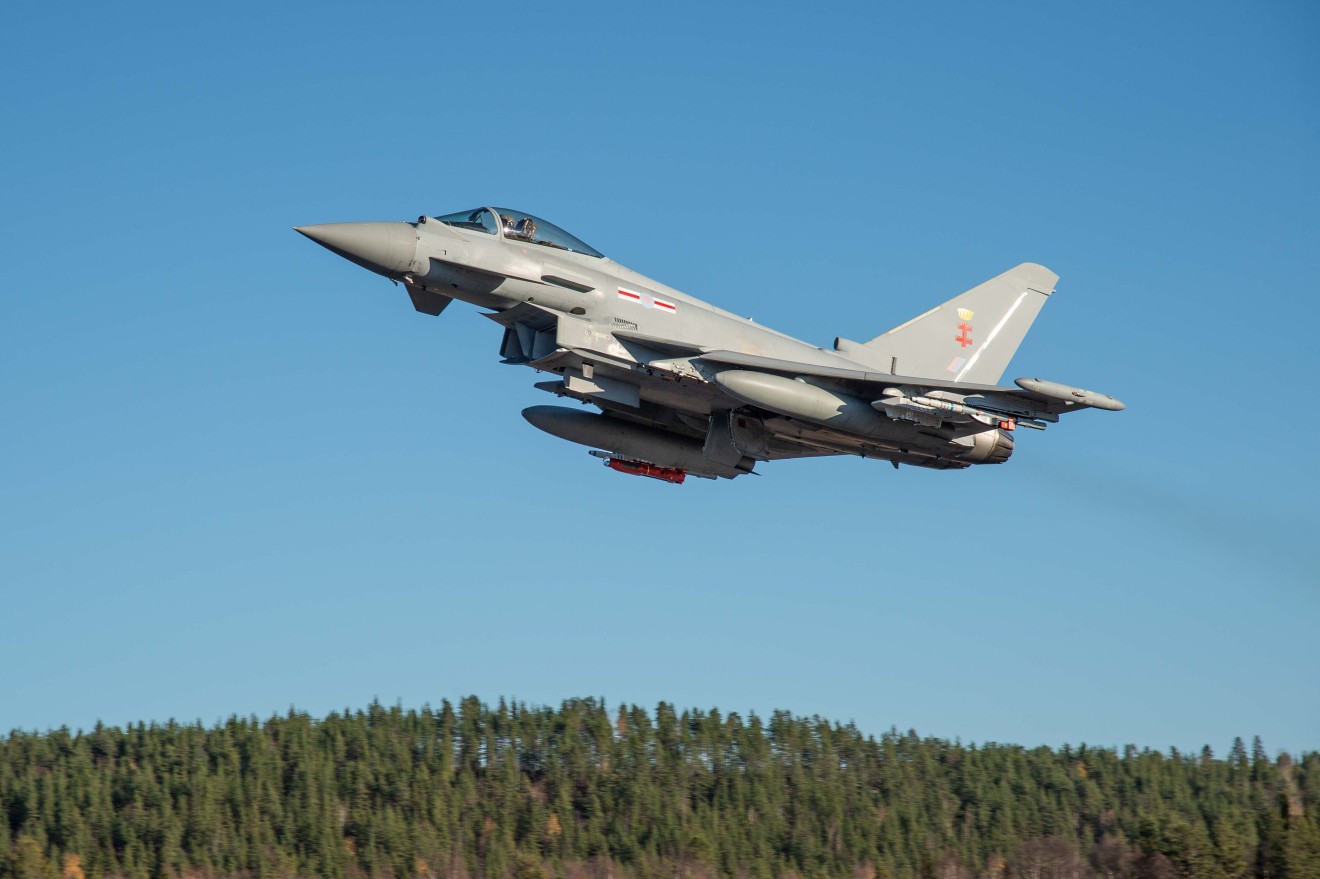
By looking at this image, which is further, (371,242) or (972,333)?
(972,333)

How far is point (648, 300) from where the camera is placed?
20.6 meters

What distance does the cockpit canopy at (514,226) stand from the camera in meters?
20.0

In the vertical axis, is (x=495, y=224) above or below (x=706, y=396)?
above

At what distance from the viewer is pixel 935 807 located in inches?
2435

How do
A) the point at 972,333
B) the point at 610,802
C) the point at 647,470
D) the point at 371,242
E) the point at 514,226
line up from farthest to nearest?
1. the point at 610,802
2. the point at 972,333
3. the point at 647,470
4. the point at 514,226
5. the point at 371,242

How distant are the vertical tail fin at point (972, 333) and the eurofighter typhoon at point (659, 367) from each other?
168 cm

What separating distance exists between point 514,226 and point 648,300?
224 centimetres

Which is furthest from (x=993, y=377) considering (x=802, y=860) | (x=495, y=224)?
(x=802, y=860)

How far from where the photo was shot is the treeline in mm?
54625

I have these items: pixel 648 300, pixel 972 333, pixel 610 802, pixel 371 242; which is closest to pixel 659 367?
pixel 648 300

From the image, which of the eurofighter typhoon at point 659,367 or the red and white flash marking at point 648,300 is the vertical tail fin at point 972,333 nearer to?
the eurofighter typhoon at point 659,367

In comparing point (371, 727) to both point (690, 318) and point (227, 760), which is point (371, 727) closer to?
point (227, 760)

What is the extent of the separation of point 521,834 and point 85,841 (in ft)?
57.3

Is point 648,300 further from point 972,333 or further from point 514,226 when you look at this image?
point 972,333
